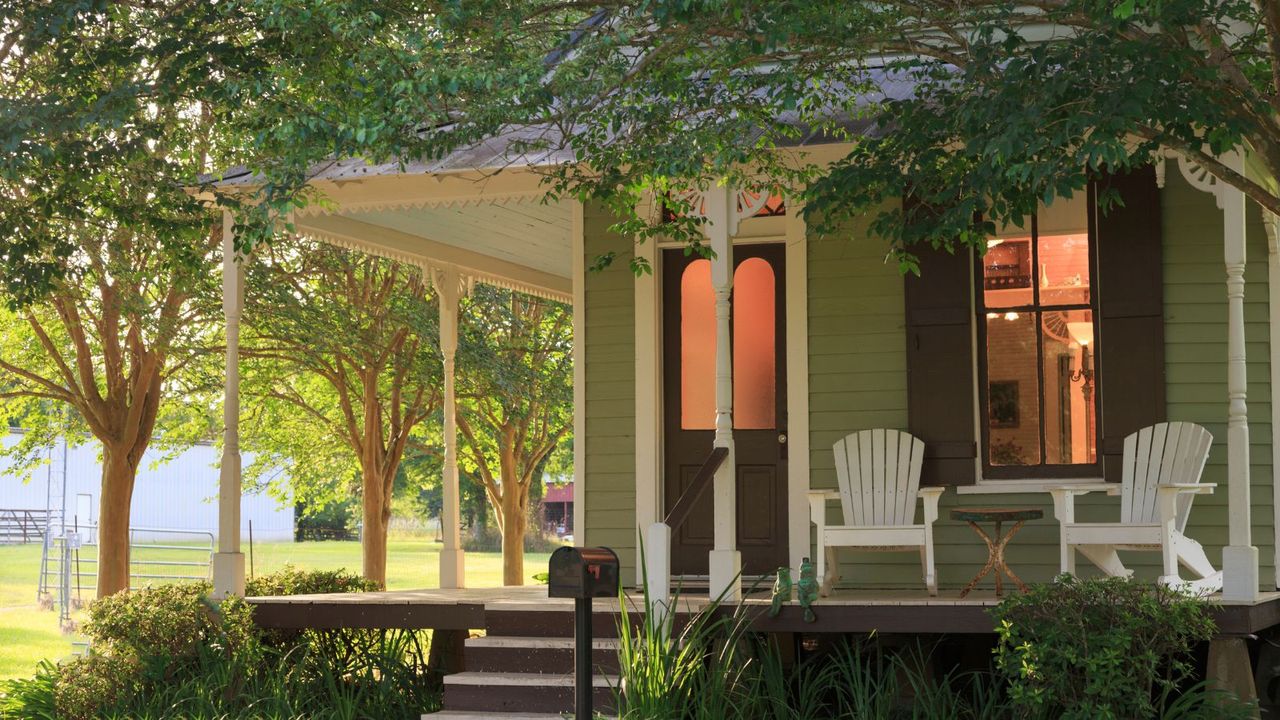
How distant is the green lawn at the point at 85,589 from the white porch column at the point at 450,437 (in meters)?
6.20

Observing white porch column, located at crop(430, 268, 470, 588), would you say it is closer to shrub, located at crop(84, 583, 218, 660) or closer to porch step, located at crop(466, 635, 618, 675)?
shrub, located at crop(84, 583, 218, 660)

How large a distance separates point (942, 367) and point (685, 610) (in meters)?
2.28

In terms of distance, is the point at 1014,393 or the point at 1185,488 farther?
the point at 1014,393

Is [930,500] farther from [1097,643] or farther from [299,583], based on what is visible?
[299,583]

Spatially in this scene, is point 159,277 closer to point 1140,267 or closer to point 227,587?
point 227,587

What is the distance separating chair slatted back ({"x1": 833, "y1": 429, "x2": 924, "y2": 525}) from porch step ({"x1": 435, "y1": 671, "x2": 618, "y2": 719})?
2027 millimetres

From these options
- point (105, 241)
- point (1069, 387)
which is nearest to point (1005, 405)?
point (1069, 387)

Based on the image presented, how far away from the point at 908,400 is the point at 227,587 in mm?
4181

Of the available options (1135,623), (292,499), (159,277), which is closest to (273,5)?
(1135,623)

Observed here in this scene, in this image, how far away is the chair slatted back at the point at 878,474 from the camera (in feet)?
26.2

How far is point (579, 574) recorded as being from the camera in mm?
4445

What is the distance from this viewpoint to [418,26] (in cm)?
637

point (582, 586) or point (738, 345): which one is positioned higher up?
point (738, 345)

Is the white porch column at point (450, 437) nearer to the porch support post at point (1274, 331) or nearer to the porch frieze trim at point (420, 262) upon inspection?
the porch frieze trim at point (420, 262)
